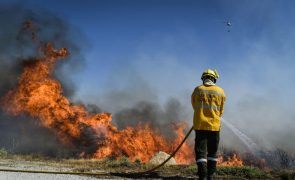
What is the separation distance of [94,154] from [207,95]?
20.0m

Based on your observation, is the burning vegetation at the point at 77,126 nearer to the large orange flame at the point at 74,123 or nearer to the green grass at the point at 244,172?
the large orange flame at the point at 74,123

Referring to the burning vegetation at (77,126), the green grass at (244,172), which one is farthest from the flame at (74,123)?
the green grass at (244,172)

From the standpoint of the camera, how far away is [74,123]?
27250 millimetres

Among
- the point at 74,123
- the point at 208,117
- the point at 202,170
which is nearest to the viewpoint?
the point at 202,170

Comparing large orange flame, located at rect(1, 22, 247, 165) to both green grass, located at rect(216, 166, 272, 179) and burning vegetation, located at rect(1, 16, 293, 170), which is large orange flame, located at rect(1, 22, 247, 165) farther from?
green grass, located at rect(216, 166, 272, 179)

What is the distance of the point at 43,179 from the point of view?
9.17 meters

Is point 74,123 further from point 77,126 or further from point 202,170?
point 202,170

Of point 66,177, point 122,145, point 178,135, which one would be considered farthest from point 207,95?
point 178,135

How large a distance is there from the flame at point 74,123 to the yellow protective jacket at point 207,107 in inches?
697

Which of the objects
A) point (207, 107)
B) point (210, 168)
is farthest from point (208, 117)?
point (210, 168)

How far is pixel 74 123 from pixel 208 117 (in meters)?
20.2

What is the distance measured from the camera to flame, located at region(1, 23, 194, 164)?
26234 millimetres

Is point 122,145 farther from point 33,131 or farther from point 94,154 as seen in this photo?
point 33,131

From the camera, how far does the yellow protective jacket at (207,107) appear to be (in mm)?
8242
